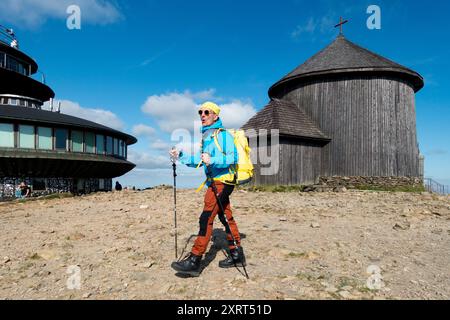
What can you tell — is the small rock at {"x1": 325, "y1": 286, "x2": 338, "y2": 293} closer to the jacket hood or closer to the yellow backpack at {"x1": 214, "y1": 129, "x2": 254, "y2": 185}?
the yellow backpack at {"x1": 214, "y1": 129, "x2": 254, "y2": 185}

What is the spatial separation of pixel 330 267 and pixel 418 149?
2145 cm

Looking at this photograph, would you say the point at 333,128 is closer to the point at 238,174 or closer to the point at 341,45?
the point at 341,45

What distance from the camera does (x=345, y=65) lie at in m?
19.2

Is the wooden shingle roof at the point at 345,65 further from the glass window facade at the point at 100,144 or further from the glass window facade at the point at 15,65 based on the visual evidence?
the glass window facade at the point at 15,65

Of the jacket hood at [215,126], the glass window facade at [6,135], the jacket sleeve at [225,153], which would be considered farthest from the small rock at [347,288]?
the glass window facade at [6,135]

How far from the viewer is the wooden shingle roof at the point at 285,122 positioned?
17406mm

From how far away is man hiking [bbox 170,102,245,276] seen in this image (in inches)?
161

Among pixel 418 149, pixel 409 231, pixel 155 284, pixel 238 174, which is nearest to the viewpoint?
pixel 155 284

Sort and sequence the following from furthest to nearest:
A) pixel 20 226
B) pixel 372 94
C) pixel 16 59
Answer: pixel 16 59
pixel 372 94
pixel 20 226

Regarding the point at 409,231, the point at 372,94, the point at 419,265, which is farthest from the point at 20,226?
the point at 372,94

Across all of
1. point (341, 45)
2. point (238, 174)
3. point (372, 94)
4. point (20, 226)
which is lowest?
point (20, 226)

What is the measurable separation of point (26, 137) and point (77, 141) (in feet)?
10.3

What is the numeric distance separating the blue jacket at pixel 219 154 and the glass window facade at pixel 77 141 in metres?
19.1
